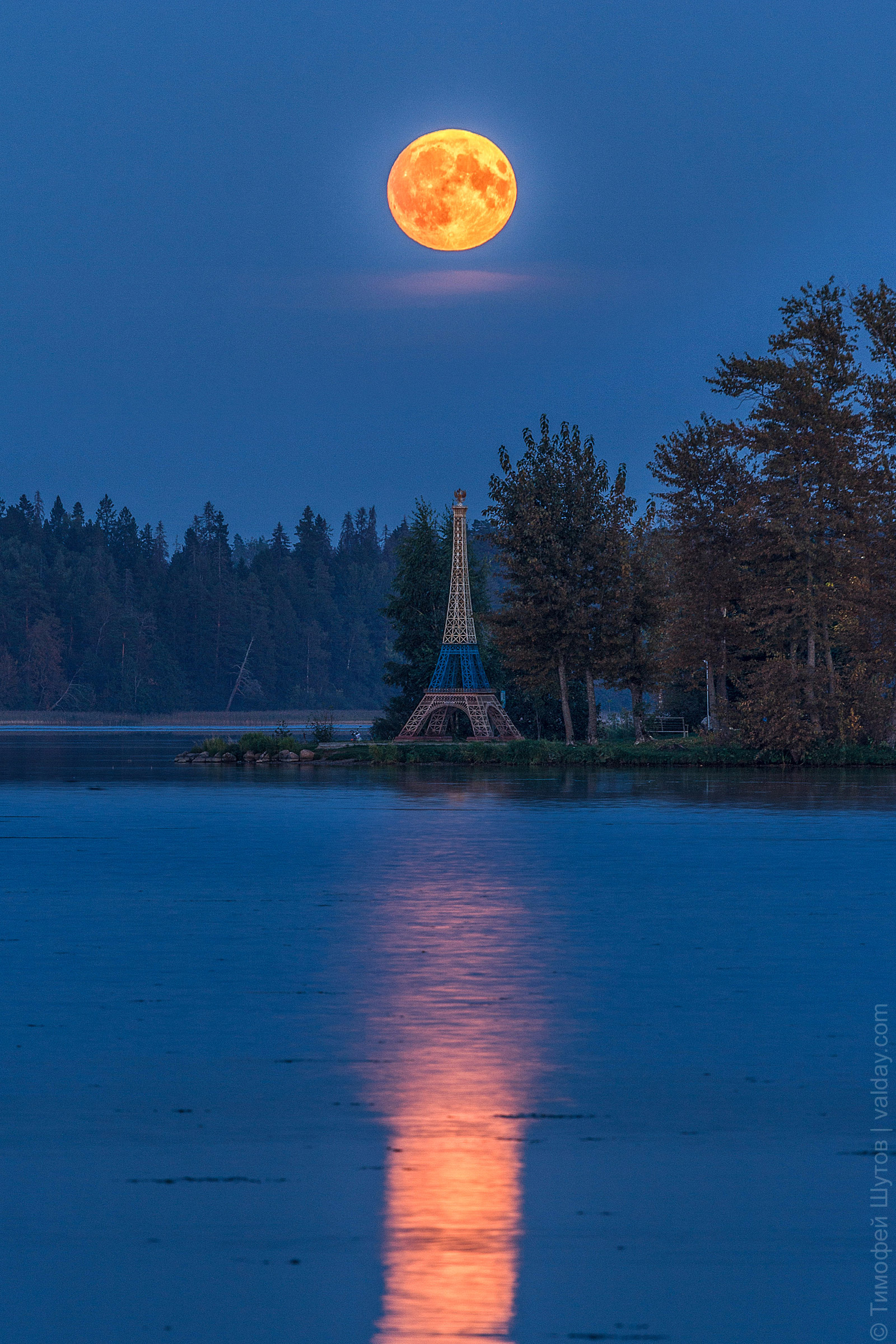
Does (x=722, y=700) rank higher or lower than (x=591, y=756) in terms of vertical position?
higher

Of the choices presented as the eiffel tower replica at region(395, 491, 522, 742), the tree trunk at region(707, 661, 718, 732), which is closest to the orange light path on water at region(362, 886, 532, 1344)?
the tree trunk at region(707, 661, 718, 732)

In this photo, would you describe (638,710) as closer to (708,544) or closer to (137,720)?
(708,544)

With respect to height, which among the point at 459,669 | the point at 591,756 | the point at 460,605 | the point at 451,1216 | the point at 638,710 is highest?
the point at 460,605

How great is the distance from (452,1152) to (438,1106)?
1.25 meters

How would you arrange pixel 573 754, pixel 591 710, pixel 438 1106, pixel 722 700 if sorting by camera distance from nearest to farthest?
pixel 438 1106
pixel 722 700
pixel 573 754
pixel 591 710

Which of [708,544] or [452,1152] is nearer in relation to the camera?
[452,1152]

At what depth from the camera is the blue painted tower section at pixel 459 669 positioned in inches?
3155

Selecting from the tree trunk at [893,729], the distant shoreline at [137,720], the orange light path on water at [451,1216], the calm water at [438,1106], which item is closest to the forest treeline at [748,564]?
the tree trunk at [893,729]

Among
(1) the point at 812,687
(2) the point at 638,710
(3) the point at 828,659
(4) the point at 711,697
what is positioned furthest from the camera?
(2) the point at 638,710

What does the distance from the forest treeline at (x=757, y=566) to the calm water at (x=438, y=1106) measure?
37.7 m

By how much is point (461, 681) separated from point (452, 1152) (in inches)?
2770

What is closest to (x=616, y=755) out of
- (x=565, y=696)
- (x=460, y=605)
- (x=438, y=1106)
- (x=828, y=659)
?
(x=565, y=696)

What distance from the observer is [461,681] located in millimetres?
80625

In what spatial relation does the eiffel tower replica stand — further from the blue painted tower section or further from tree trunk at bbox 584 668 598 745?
tree trunk at bbox 584 668 598 745
